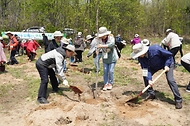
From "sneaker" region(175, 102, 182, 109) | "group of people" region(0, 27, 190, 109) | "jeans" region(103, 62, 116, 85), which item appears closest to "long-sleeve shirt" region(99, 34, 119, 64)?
"group of people" region(0, 27, 190, 109)

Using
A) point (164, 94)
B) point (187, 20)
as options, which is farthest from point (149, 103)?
point (187, 20)

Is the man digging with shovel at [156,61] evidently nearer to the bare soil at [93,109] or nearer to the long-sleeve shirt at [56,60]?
the bare soil at [93,109]

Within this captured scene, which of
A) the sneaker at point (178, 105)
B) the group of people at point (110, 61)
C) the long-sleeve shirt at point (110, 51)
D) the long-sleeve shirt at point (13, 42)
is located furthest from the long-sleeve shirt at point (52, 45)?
the long-sleeve shirt at point (13, 42)

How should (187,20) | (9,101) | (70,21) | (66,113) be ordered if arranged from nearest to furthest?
(66,113) < (9,101) < (70,21) < (187,20)

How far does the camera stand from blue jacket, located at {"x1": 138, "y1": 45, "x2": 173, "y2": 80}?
16.8 ft

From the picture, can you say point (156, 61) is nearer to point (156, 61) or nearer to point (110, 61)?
point (156, 61)

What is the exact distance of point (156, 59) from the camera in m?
5.24

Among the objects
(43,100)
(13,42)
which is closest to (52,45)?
(43,100)

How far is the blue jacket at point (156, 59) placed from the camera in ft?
16.8

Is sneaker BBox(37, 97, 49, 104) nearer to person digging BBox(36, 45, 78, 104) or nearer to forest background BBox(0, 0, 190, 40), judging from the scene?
person digging BBox(36, 45, 78, 104)

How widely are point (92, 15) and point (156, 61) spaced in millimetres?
15065

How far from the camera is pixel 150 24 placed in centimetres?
2941

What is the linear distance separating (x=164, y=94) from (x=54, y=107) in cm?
299

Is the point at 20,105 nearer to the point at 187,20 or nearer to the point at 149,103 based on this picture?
the point at 149,103
